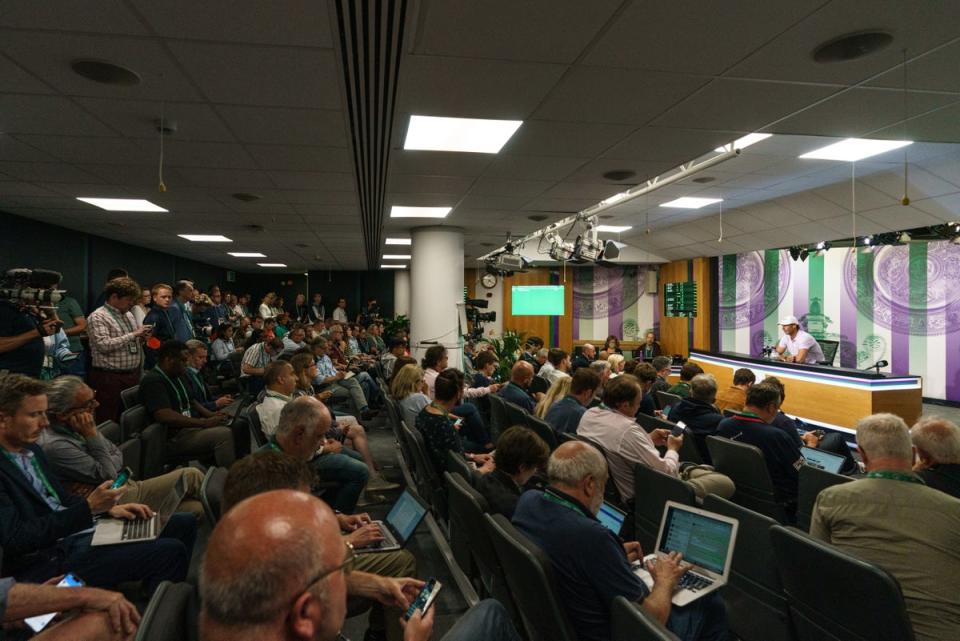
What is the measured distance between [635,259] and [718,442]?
37.3 ft

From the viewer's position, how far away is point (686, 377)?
522 cm

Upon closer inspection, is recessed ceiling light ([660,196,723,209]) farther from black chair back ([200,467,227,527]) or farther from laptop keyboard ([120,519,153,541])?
laptop keyboard ([120,519,153,541])

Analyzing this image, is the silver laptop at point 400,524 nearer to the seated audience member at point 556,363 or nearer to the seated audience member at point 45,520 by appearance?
the seated audience member at point 45,520

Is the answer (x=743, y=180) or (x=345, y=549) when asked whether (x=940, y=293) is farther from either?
(x=345, y=549)

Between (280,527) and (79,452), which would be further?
(79,452)

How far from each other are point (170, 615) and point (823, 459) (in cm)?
365

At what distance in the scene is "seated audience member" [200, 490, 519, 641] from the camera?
0.78 metres

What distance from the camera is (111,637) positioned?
1600 millimetres

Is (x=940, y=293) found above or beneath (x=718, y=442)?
above

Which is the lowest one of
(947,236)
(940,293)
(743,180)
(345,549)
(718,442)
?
(718,442)

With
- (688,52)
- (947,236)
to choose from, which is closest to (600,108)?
(688,52)

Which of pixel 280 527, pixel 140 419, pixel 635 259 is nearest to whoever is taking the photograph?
pixel 280 527

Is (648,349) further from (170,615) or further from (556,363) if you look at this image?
(170,615)

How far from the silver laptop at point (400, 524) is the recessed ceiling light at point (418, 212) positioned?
4.59m
